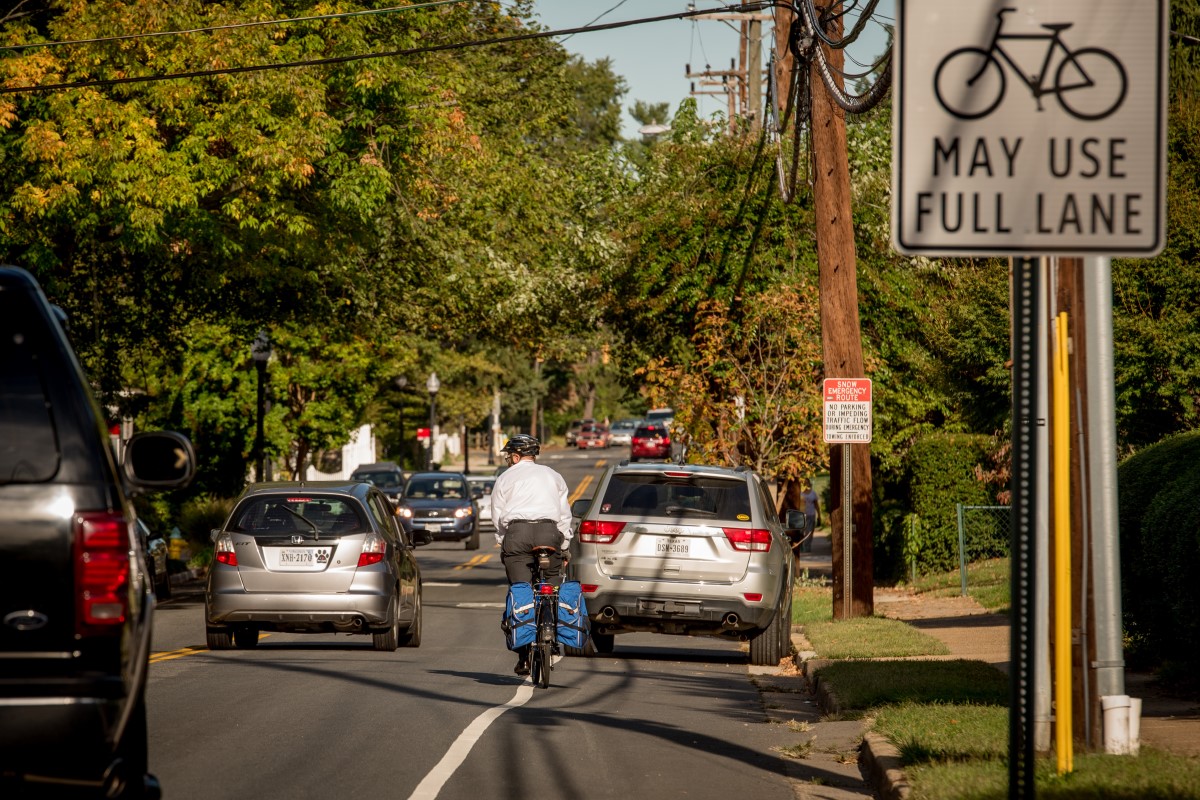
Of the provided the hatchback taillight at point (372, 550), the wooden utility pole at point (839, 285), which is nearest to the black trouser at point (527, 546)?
the hatchback taillight at point (372, 550)

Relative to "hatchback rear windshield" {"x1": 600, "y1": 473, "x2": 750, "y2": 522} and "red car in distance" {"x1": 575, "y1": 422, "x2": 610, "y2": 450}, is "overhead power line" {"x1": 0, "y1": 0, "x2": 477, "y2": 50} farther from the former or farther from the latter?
"red car in distance" {"x1": 575, "y1": 422, "x2": 610, "y2": 450}

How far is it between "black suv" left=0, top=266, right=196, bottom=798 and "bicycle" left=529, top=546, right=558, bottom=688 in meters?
7.31

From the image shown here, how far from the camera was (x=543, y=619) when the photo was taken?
42.3 feet

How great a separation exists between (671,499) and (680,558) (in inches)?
28.0

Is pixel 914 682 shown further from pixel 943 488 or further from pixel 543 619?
pixel 943 488

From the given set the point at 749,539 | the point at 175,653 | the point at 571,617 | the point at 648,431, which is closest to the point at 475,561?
the point at 175,653

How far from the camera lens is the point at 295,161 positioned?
21.8 m

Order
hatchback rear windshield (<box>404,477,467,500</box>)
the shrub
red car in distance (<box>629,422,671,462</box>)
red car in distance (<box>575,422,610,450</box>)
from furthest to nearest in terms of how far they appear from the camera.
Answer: red car in distance (<box>575,422,610,450</box>) < red car in distance (<box>629,422,671,462</box>) < hatchback rear windshield (<box>404,477,467,500</box>) < the shrub

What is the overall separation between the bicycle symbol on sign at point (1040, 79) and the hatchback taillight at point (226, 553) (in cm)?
1103

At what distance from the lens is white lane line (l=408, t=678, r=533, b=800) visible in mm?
8562

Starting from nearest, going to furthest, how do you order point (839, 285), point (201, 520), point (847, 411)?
1. point (847, 411)
2. point (839, 285)
3. point (201, 520)

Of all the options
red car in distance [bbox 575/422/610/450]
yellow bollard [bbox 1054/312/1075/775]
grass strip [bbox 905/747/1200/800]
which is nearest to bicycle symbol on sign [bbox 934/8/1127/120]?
yellow bollard [bbox 1054/312/1075/775]

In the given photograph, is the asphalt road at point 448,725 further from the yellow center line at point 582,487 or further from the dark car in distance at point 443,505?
the yellow center line at point 582,487

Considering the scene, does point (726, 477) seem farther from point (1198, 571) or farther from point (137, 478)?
point (137, 478)
